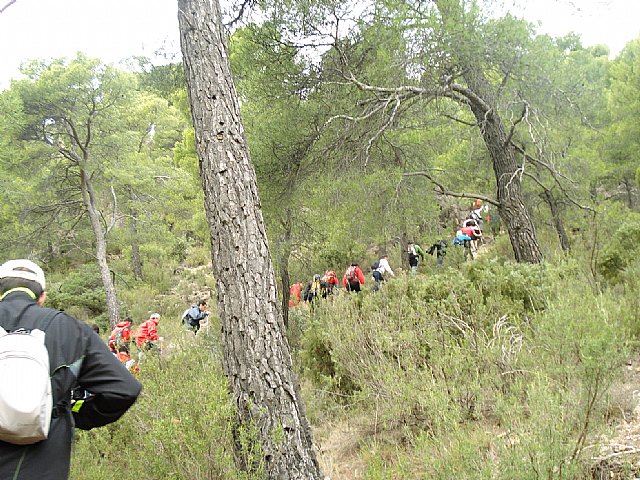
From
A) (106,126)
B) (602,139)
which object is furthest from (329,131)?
(602,139)

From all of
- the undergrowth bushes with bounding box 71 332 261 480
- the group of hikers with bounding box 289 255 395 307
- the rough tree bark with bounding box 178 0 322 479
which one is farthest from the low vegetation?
the group of hikers with bounding box 289 255 395 307

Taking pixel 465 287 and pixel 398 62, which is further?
pixel 398 62

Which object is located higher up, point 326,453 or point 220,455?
point 220,455

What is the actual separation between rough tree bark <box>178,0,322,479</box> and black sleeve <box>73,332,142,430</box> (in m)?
1.06

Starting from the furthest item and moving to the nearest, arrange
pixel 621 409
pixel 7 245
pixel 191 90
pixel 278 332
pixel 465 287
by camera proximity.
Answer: pixel 7 245 < pixel 465 287 < pixel 191 90 < pixel 278 332 < pixel 621 409

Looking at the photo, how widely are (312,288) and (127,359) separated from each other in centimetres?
427

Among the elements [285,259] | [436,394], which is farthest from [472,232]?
A: [436,394]

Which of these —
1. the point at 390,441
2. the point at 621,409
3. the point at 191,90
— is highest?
the point at 191,90

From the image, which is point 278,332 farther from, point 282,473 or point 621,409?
→ point 621,409

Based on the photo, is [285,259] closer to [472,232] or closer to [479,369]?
[479,369]

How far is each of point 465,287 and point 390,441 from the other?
2.61 metres

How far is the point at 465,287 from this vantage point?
5.48 metres

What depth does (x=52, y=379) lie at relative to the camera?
178 cm

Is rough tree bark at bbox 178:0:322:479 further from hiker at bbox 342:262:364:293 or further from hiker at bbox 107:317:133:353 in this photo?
hiker at bbox 342:262:364:293
